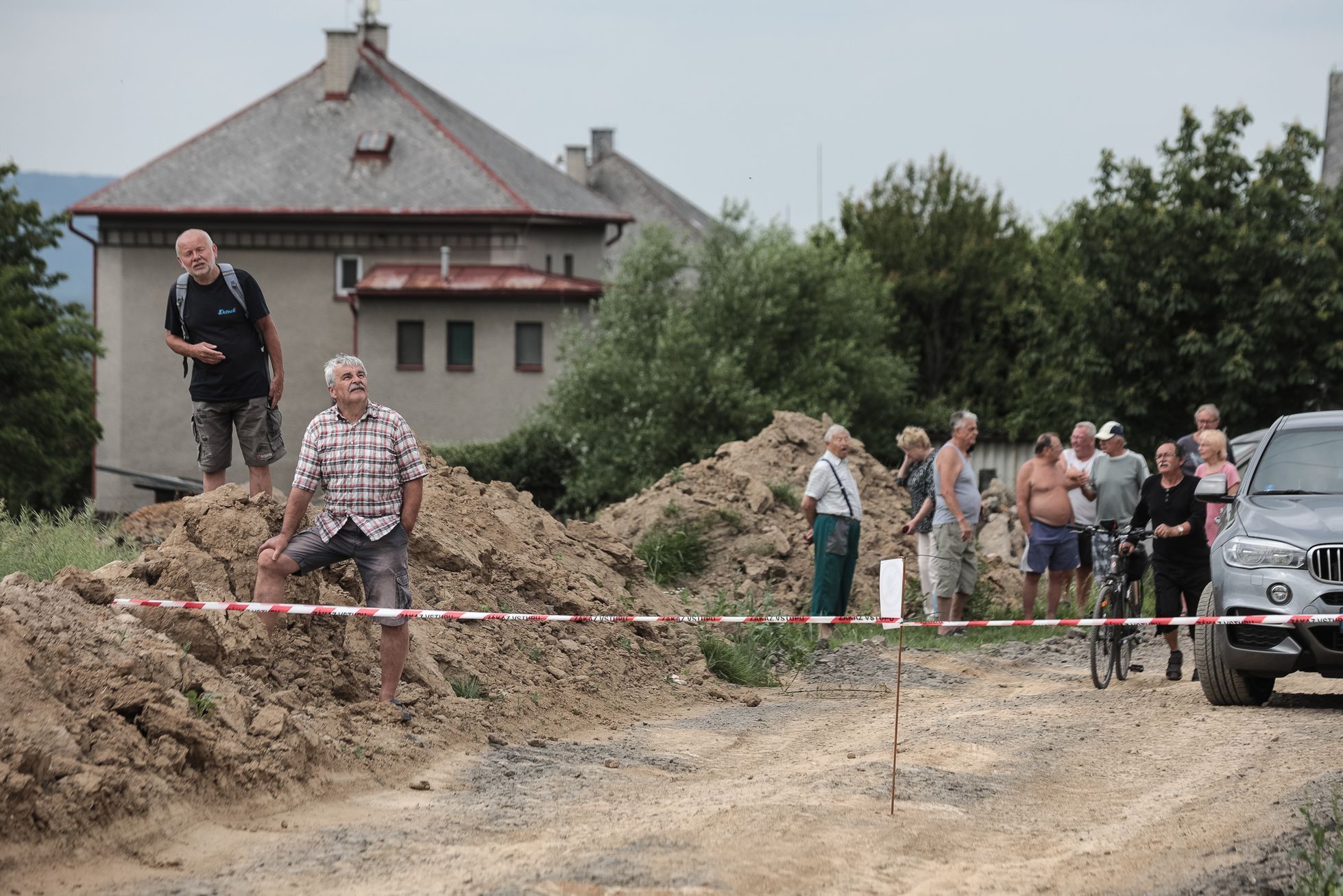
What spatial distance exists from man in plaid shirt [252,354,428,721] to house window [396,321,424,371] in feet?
121

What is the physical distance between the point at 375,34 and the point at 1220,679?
47429mm

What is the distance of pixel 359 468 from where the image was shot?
892cm

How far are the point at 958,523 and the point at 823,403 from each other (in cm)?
2314

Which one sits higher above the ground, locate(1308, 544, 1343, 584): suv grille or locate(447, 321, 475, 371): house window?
locate(447, 321, 475, 371): house window

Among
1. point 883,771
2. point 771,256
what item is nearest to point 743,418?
point 771,256

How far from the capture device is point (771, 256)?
39625 mm

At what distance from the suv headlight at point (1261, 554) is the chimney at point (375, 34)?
153ft

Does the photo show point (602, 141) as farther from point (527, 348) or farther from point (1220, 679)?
point (1220, 679)

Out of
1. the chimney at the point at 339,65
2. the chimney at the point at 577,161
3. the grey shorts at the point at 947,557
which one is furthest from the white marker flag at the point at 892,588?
the chimney at the point at 577,161

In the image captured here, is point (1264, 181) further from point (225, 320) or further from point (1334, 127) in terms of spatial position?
point (225, 320)

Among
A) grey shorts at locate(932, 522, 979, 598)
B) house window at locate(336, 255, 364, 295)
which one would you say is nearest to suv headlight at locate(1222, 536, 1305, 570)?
grey shorts at locate(932, 522, 979, 598)

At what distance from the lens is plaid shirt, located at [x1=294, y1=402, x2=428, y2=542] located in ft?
29.3

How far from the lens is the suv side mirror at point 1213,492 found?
1101cm

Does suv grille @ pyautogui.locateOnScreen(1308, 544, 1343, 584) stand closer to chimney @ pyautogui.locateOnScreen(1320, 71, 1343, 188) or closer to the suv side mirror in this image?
the suv side mirror
